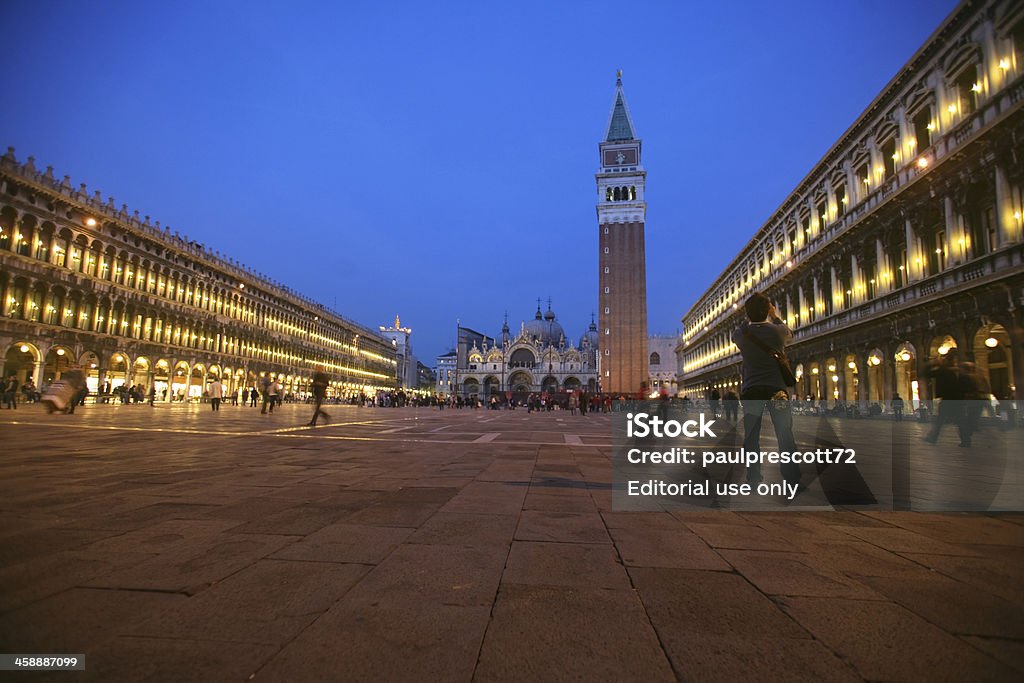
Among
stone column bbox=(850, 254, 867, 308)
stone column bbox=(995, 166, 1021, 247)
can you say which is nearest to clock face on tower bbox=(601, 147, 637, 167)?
stone column bbox=(850, 254, 867, 308)

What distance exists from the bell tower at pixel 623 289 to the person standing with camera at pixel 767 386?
68.1 meters

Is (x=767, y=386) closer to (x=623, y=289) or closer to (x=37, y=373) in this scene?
(x=37, y=373)

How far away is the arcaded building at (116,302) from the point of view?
3353 cm

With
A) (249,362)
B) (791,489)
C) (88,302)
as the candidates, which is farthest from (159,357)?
(791,489)

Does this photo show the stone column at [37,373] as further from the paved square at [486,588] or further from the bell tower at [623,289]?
the bell tower at [623,289]

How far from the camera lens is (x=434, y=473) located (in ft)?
18.3

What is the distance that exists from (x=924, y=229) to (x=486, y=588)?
25.3 metres

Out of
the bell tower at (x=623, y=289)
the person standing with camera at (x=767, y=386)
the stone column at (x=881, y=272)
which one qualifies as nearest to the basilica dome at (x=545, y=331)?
the bell tower at (x=623, y=289)

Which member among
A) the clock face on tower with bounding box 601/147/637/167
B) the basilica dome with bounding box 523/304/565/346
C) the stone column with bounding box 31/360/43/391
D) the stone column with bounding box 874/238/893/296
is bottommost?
the stone column with bounding box 31/360/43/391

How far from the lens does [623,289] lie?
74.1 m

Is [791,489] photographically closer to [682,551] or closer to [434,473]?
[682,551]

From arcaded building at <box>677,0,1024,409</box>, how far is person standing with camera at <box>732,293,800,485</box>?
13237mm

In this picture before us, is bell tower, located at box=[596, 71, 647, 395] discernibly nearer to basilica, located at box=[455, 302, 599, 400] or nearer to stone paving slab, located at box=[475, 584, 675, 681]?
basilica, located at box=[455, 302, 599, 400]

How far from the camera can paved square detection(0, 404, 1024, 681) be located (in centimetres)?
157
